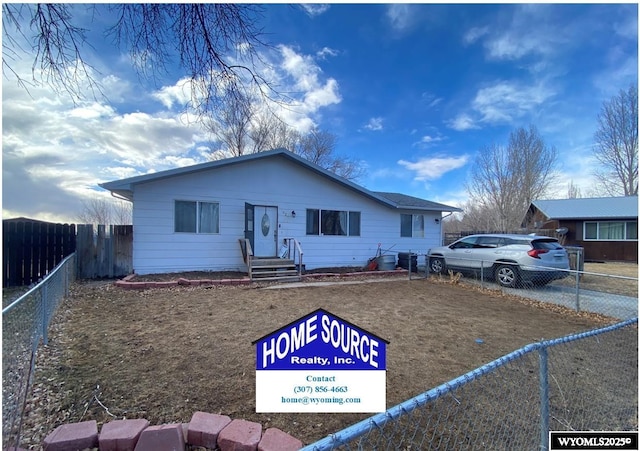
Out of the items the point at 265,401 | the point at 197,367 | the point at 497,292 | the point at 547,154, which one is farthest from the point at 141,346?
the point at 547,154

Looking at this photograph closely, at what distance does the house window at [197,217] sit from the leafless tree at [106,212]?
18366 mm

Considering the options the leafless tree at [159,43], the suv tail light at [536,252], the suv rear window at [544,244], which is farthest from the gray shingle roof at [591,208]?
the leafless tree at [159,43]

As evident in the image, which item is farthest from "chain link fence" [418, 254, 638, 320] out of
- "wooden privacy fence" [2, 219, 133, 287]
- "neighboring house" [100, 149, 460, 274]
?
"wooden privacy fence" [2, 219, 133, 287]

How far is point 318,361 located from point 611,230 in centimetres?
2353

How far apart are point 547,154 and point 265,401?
105 ft

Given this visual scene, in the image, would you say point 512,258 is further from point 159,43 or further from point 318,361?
point 159,43

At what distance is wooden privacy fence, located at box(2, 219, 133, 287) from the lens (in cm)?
734

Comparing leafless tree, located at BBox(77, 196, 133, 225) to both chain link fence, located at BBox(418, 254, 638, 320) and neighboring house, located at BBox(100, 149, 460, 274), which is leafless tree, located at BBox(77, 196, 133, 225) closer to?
neighboring house, located at BBox(100, 149, 460, 274)

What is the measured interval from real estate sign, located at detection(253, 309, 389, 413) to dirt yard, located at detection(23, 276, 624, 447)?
407 mm

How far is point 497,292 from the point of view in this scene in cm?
746

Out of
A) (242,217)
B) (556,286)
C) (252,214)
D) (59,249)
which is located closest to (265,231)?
(252,214)

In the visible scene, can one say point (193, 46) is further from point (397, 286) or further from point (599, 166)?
point (599, 166)

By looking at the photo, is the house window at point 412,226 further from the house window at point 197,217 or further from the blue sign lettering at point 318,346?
the blue sign lettering at point 318,346

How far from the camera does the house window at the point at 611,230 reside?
1683 cm
